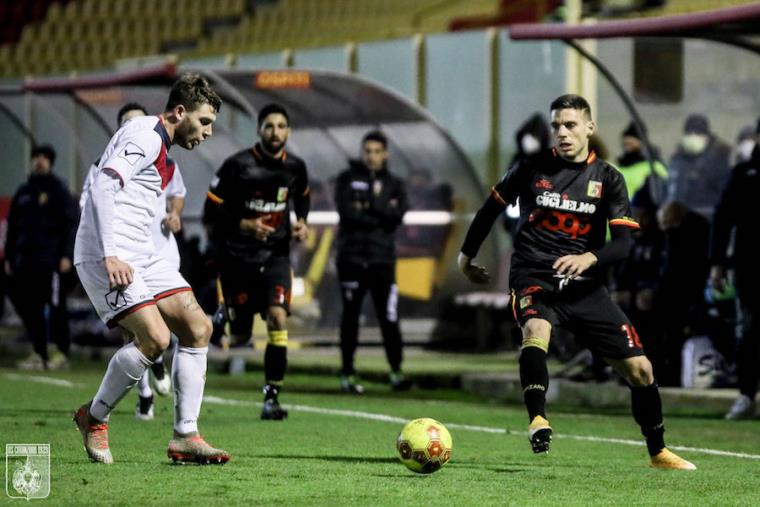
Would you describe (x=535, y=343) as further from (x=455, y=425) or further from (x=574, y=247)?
(x=455, y=425)

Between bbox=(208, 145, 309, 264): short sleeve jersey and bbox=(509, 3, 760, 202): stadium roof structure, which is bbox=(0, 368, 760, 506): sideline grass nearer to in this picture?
bbox=(208, 145, 309, 264): short sleeve jersey

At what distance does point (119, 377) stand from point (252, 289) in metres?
3.95

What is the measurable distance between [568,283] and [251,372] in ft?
29.7

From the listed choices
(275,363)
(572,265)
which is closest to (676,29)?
(275,363)

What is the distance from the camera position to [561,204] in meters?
9.06

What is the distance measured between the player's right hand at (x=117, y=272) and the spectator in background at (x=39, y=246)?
31.4 ft

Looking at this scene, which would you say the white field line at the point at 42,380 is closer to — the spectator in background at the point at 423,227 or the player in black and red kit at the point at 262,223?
the player in black and red kit at the point at 262,223

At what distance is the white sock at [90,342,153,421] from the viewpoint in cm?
843

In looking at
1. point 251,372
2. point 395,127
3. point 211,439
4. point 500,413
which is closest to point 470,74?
point 395,127

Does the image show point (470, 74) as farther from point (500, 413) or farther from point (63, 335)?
point (500, 413)

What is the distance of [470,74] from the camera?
20.9 metres

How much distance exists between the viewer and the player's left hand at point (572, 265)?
28.9 feet

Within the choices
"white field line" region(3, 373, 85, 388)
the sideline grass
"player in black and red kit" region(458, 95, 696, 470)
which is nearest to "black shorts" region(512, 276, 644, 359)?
"player in black and red kit" region(458, 95, 696, 470)

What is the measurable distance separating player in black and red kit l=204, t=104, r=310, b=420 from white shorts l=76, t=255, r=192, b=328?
11.7 feet
